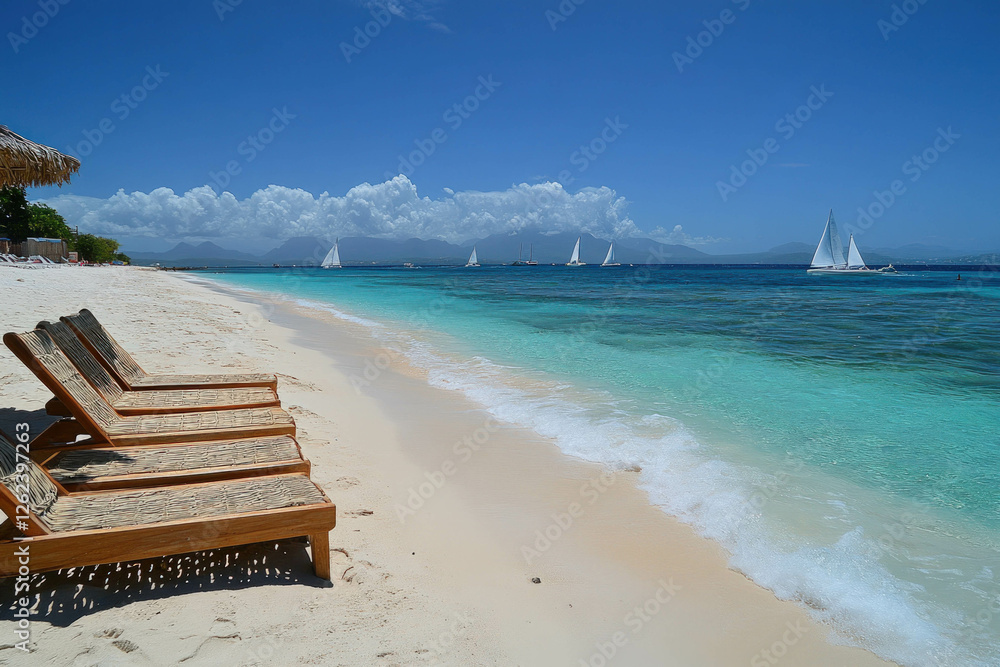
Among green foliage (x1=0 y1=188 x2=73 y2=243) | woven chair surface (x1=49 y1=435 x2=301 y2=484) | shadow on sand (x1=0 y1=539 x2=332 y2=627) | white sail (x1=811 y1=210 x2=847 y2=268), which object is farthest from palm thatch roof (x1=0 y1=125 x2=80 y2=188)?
white sail (x1=811 y1=210 x2=847 y2=268)

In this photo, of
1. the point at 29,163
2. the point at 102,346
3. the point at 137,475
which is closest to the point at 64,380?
the point at 137,475

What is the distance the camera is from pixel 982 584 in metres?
3.37

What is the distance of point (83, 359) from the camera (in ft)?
13.1

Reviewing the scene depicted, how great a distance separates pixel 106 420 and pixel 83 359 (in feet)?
2.54

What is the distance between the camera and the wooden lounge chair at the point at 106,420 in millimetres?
3217

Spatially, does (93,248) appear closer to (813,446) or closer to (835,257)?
(813,446)

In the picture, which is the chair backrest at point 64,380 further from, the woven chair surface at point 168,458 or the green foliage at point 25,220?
the green foliage at point 25,220

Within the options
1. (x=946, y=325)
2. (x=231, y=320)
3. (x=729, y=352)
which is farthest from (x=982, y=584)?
(x=946, y=325)

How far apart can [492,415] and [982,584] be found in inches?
184

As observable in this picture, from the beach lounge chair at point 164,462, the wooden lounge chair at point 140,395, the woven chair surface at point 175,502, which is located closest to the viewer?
the woven chair surface at point 175,502

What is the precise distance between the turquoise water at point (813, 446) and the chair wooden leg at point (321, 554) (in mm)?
2695

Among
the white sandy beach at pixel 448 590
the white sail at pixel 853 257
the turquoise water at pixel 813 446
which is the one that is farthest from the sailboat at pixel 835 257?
the white sandy beach at pixel 448 590

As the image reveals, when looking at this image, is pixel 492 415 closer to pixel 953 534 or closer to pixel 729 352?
pixel 953 534

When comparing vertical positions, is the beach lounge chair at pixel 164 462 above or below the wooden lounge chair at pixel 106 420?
below
